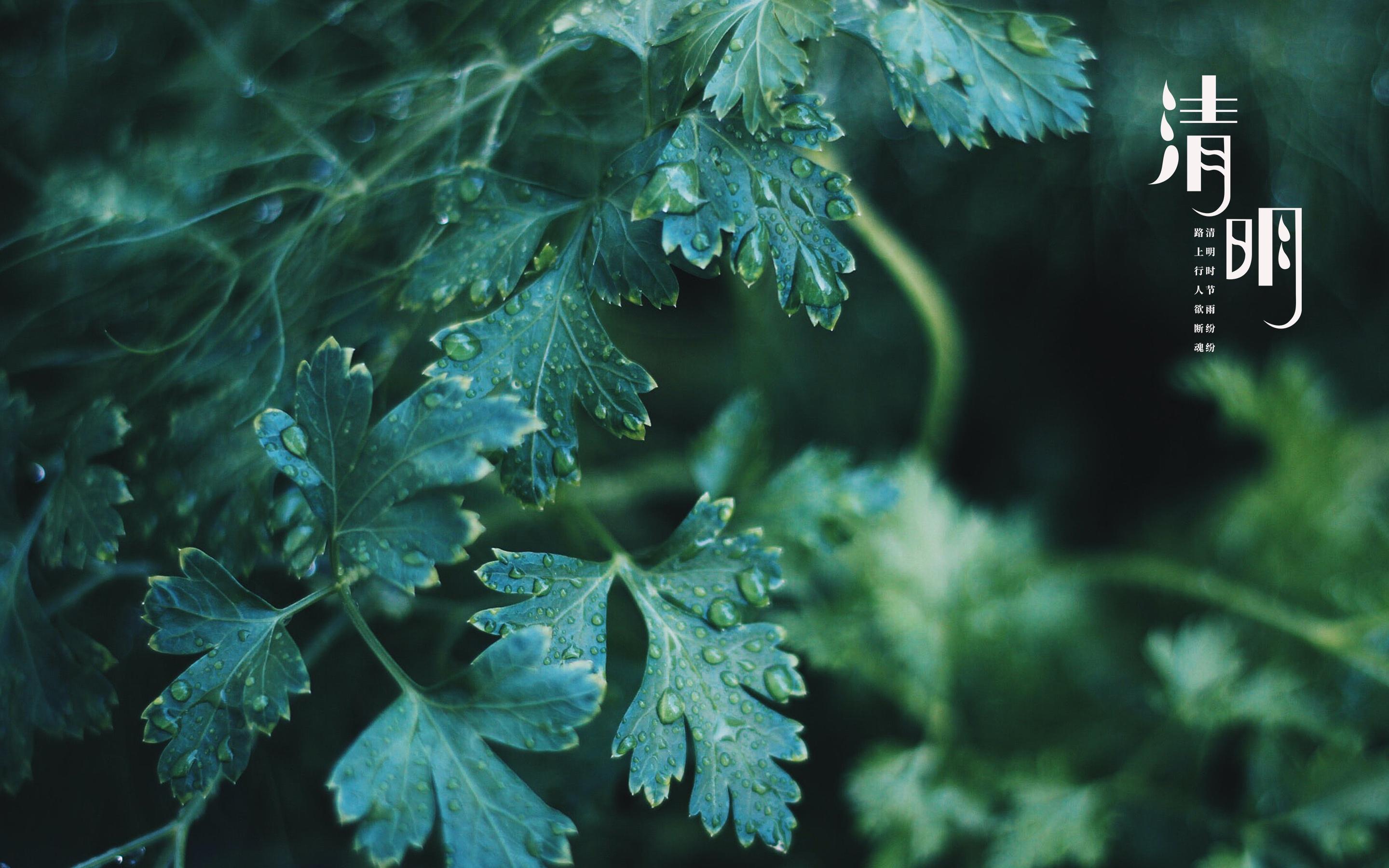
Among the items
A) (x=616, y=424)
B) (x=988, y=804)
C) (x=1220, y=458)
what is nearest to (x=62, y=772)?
(x=616, y=424)

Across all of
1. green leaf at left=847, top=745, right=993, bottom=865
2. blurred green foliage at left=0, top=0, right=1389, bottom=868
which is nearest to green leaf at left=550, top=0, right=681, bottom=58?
blurred green foliage at left=0, top=0, right=1389, bottom=868

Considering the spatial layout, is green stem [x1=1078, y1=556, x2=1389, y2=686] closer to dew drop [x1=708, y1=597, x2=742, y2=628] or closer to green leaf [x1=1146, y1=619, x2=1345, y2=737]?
green leaf [x1=1146, y1=619, x2=1345, y2=737]

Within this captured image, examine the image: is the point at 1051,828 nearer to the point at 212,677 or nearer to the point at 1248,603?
the point at 1248,603

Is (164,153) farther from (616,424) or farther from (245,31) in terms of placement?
(616,424)

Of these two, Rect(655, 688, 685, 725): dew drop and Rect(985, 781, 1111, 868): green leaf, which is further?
Rect(985, 781, 1111, 868): green leaf

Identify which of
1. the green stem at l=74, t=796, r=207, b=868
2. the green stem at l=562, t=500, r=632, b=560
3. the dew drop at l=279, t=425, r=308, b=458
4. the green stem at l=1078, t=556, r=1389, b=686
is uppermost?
the dew drop at l=279, t=425, r=308, b=458

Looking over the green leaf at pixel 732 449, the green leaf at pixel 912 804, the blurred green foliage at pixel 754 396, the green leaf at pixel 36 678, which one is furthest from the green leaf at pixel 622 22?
the green leaf at pixel 912 804

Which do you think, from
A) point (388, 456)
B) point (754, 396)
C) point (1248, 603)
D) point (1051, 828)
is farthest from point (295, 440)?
point (1248, 603)
